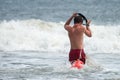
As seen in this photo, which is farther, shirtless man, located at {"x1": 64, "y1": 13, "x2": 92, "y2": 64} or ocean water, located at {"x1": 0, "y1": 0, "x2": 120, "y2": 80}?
ocean water, located at {"x1": 0, "y1": 0, "x2": 120, "y2": 80}

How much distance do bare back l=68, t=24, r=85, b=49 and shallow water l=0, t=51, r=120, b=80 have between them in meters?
0.57

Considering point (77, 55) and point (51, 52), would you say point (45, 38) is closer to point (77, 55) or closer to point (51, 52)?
point (51, 52)

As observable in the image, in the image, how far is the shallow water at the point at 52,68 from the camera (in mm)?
11902

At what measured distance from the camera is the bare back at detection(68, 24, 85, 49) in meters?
11.9

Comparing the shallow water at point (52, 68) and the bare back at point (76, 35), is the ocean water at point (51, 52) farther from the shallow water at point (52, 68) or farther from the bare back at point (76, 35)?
the bare back at point (76, 35)

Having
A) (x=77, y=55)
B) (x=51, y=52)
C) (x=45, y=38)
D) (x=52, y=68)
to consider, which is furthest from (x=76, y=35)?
(x=45, y=38)

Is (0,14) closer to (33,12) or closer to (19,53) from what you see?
(33,12)

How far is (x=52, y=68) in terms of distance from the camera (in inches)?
512

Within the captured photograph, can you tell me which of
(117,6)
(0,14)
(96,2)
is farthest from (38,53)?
(96,2)

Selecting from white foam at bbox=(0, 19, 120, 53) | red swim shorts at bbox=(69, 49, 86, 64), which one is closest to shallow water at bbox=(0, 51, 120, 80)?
red swim shorts at bbox=(69, 49, 86, 64)

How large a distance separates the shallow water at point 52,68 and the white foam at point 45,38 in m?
1.88

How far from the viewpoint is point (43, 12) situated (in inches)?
1329

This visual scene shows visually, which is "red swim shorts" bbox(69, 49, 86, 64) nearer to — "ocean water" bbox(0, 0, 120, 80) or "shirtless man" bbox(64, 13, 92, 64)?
"shirtless man" bbox(64, 13, 92, 64)

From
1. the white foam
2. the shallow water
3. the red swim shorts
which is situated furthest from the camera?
the white foam
